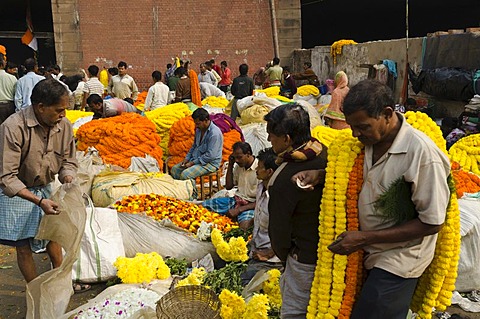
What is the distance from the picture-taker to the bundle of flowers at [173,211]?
513 centimetres

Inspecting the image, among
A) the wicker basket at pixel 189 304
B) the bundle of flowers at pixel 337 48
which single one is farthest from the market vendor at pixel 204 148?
the bundle of flowers at pixel 337 48

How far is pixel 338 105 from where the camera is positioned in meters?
7.96

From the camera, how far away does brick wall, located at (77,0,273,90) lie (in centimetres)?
1606

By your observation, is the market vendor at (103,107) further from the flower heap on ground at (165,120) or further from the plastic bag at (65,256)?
the plastic bag at (65,256)

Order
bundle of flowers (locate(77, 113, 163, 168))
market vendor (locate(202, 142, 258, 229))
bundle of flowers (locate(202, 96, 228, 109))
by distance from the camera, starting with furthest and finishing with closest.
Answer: bundle of flowers (locate(202, 96, 228, 109)), bundle of flowers (locate(77, 113, 163, 168)), market vendor (locate(202, 142, 258, 229))

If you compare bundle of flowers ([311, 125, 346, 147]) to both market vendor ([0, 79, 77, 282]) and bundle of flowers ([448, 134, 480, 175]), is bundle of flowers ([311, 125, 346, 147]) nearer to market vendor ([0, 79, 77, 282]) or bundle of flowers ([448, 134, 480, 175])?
bundle of flowers ([448, 134, 480, 175])

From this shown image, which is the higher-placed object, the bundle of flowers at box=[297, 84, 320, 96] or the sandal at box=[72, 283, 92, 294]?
the bundle of flowers at box=[297, 84, 320, 96]

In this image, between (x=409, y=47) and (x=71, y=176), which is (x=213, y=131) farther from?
(x=409, y=47)

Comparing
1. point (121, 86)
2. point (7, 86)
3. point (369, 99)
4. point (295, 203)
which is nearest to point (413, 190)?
point (369, 99)

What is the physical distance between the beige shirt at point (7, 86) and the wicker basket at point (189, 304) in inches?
229

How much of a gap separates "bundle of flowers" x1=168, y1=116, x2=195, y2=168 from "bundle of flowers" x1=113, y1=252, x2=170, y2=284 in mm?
3042

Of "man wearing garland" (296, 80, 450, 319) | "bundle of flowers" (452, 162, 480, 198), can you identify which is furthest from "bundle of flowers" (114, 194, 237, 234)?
"man wearing garland" (296, 80, 450, 319)

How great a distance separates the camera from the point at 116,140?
6973 mm

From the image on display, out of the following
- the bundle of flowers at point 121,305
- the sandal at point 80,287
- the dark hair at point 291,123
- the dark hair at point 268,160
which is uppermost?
the dark hair at point 291,123
